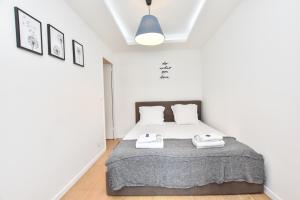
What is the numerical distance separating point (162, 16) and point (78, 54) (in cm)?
148

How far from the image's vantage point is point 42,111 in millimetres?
1748

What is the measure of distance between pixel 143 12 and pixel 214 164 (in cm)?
234

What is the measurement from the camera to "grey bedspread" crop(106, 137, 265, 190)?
1971 millimetres

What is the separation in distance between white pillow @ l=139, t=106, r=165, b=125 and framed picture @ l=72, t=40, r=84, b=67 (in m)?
1.78

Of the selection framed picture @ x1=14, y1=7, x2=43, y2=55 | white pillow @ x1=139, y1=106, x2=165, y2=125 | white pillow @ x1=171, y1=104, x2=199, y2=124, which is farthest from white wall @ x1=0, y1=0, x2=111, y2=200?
white pillow @ x1=171, y1=104, x2=199, y2=124

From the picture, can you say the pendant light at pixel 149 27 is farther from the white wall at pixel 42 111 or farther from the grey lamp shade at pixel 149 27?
the white wall at pixel 42 111

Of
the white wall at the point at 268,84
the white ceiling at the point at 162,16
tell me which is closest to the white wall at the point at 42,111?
the white ceiling at the point at 162,16

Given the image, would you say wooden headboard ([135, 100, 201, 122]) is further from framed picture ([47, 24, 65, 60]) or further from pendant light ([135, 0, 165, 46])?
framed picture ([47, 24, 65, 60])

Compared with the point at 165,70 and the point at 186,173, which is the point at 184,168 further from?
the point at 165,70

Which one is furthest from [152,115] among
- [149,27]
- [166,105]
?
[149,27]

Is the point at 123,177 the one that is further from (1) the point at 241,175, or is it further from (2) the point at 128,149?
(1) the point at 241,175

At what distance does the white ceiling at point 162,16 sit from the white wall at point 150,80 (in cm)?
67

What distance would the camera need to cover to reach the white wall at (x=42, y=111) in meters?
1.35

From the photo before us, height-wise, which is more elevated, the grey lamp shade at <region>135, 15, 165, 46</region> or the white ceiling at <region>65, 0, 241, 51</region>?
the white ceiling at <region>65, 0, 241, 51</region>
